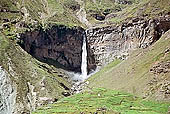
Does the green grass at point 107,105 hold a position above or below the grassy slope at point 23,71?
below

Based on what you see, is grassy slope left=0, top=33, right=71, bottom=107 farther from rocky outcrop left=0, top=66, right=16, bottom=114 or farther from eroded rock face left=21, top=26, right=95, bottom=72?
eroded rock face left=21, top=26, right=95, bottom=72

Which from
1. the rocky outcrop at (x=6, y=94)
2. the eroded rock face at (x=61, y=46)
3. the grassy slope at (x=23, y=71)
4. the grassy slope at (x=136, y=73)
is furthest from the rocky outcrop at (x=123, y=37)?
the rocky outcrop at (x=6, y=94)

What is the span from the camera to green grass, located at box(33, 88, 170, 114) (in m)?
61.0

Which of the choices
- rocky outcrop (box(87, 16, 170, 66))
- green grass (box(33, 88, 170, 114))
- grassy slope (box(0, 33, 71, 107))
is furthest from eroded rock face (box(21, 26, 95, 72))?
green grass (box(33, 88, 170, 114))

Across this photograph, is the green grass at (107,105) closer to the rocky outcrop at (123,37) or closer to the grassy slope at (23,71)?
the grassy slope at (23,71)

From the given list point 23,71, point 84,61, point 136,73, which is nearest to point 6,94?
point 23,71

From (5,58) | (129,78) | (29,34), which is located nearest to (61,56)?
(29,34)

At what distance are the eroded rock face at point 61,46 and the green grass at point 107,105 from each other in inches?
2020

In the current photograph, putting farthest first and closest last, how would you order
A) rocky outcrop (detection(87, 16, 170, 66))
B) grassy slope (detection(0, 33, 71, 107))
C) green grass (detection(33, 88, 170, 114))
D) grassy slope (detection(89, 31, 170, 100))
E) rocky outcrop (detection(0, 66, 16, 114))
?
1. rocky outcrop (detection(87, 16, 170, 66))
2. grassy slope (detection(0, 33, 71, 107))
3. rocky outcrop (detection(0, 66, 16, 114))
4. grassy slope (detection(89, 31, 170, 100))
5. green grass (detection(33, 88, 170, 114))

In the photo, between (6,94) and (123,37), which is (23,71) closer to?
(6,94)

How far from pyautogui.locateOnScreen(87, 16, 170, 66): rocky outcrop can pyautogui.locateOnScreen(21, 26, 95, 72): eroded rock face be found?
19.8 feet

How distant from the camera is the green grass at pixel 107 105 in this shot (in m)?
61.0

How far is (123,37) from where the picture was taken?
429 feet

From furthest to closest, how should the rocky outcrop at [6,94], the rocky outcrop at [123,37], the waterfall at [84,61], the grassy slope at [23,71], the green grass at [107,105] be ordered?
the waterfall at [84,61] → the rocky outcrop at [123,37] → the grassy slope at [23,71] → the rocky outcrop at [6,94] → the green grass at [107,105]
